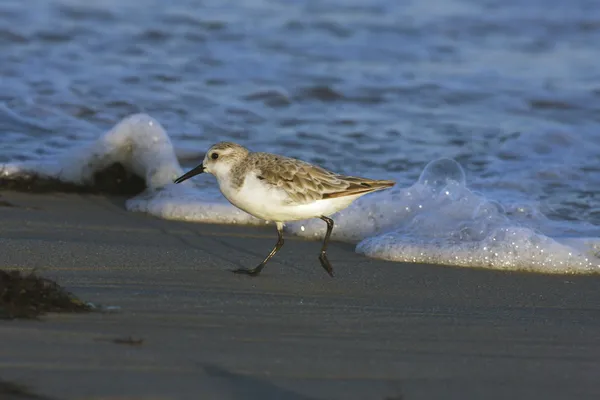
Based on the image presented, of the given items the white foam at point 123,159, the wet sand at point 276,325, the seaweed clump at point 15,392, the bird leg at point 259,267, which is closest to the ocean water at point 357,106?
the white foam at point 123,159

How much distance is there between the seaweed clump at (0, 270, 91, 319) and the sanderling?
118 cm

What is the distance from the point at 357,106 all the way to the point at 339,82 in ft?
3.08

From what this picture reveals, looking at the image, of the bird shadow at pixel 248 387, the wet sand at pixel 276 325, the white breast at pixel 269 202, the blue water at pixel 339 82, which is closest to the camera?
the bird shadow at pixel 248 387

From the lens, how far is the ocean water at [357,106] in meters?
6.55

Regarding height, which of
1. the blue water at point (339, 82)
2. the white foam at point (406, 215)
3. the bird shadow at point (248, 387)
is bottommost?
the bird shadow at point (248, 387)

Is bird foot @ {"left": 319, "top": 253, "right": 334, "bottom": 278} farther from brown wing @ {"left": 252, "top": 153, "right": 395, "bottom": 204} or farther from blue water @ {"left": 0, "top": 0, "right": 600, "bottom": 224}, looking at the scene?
blue water @ {"left": 0, "top": 0, "right": 600, "bottom": 224}

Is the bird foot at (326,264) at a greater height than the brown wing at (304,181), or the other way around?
the brown wing at (304,181)

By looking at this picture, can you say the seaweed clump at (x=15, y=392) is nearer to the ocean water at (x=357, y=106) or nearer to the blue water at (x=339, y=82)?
the ocean water at (x=357, y=106)

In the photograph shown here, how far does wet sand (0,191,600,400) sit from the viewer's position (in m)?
3.68

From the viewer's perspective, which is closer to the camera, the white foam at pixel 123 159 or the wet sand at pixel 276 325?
the wet sand at pixel 276 325

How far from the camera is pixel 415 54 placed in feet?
38.8

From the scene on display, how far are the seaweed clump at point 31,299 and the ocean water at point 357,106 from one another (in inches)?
83.6

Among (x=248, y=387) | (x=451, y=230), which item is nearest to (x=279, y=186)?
(x=451, y=230)

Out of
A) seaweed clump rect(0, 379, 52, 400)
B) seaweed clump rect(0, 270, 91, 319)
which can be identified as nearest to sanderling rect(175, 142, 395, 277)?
seaweed clump rect(0, 270, 91, 319)
